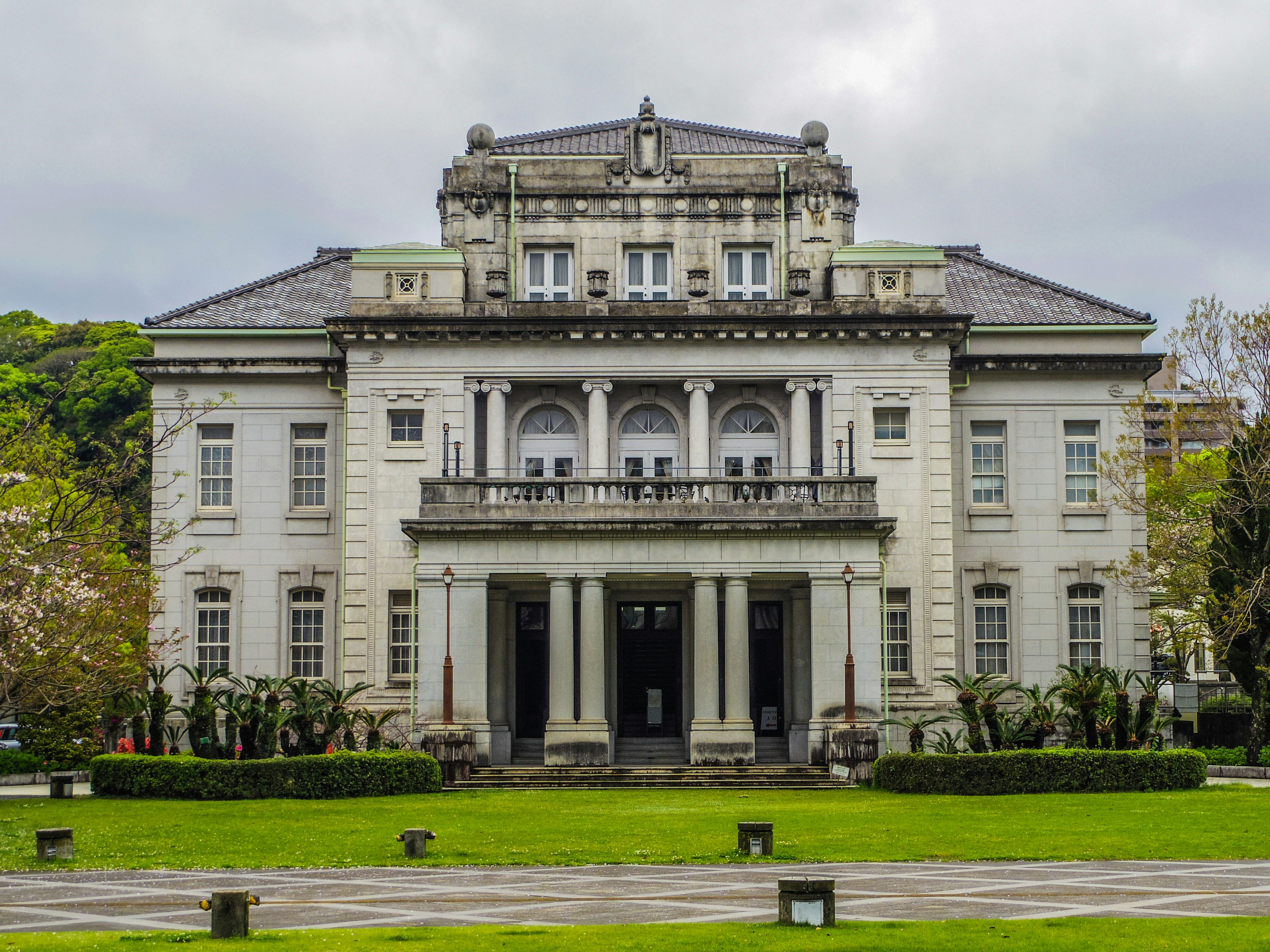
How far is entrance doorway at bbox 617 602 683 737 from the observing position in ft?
141

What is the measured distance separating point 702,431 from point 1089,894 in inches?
1060

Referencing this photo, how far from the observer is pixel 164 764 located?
32438 mm

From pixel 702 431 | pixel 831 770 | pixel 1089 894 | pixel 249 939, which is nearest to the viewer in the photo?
pixel 249 939

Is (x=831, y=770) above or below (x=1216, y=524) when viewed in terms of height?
below

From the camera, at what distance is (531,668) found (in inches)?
1715

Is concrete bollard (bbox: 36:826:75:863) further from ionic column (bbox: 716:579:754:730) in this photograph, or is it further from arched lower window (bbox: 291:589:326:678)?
arched lower window (bbox: 291:589:326:678)

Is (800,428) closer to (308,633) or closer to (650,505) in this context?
(650,505)

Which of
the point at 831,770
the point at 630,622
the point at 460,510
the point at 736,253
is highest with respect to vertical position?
the point at 736,253

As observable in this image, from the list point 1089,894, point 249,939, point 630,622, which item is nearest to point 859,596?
point 630,622

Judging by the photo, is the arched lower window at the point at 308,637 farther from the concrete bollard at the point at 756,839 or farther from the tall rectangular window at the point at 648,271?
the concrete bollard at the point at 756,839

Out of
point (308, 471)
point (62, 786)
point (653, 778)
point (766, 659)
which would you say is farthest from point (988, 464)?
point (62, 786)

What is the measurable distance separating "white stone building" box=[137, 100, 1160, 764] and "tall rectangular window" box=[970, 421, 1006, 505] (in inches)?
2.9

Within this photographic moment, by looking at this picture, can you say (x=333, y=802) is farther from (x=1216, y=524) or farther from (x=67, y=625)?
(x=1216, y=524)

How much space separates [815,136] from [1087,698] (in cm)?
1903
